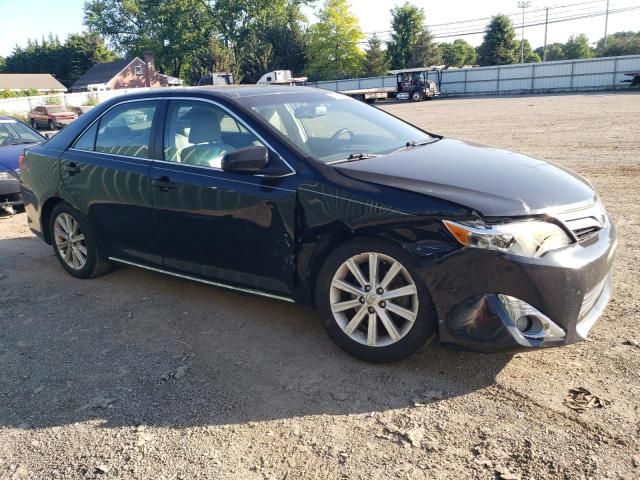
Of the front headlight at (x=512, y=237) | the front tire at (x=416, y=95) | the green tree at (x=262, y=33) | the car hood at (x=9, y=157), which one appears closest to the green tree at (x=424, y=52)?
the green tree at (x=262, y=33)

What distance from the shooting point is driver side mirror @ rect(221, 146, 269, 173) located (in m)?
3.51

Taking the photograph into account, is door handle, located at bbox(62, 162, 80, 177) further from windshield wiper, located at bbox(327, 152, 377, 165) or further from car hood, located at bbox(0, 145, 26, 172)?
car hood, located at bbox(0, 145, 26, 172)

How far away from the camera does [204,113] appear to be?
412 cm

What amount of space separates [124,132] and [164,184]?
0.88 metres

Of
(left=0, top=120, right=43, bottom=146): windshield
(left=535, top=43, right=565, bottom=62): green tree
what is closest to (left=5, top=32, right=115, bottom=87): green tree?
(left=535, top=43, right=565, bottom=62): green tree

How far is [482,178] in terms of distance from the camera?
3283mm

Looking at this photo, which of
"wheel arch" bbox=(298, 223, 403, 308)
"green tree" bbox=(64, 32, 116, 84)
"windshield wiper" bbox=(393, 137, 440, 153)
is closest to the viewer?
"wheel arch" bbox=(298, 223, 403, 308)

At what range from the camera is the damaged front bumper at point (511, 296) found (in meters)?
2.85

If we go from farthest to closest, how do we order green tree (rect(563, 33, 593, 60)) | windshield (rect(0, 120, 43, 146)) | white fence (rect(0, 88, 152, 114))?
green tree (rect(563, 33, 593, 60))
white fence (rect(0, 88, 152, 114))
windshield (rect(0, 120, 43, 146))

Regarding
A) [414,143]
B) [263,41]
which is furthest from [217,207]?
[263,41]

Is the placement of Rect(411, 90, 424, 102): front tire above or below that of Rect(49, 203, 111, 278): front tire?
below

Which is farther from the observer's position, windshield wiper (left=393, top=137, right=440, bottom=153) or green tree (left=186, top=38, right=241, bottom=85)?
green tree (left=186, top=38, right=241, bottom=85)

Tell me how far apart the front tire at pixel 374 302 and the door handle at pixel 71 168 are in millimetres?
2710

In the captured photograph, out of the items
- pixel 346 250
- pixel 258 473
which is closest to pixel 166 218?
pixel 346 250
